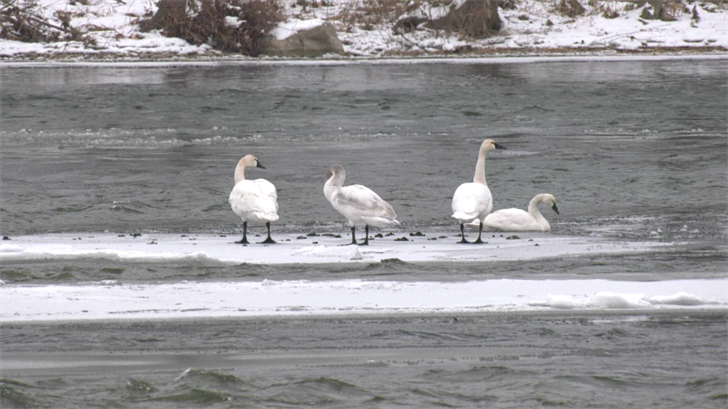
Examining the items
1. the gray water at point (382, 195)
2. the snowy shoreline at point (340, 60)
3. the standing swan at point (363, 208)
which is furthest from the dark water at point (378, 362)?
the snowy shoreline at point (340, 60)

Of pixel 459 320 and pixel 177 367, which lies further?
pixel 459 320

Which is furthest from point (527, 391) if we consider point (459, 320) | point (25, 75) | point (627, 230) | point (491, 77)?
point (25, 75)

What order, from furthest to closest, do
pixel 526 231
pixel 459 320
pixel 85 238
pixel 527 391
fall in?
1. pixel 526 231
2. pixel 85 238
3. pixel 459 320
4. pixel 527 391

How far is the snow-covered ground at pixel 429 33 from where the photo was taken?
29875 mm

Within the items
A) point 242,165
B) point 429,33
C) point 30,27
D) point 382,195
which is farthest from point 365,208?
point 30,27

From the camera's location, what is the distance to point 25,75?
25.1 metres

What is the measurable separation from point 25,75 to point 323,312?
66.2ft

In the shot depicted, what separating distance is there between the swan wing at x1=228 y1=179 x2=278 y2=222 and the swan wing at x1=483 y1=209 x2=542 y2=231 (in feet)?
6.97

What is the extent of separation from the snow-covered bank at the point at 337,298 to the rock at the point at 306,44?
2277cm

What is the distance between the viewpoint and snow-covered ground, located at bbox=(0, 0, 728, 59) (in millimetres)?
29875

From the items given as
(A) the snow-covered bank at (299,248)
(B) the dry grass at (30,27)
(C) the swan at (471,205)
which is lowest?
(A) the snow-covered bank at (299,248)

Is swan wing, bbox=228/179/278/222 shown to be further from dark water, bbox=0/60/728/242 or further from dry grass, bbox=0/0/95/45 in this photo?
dry grass, bbox=0/0/95/45

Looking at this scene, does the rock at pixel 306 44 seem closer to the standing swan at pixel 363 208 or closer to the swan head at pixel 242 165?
the swan head at pixel 242 165

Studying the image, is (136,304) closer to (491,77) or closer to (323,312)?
(323,312)
